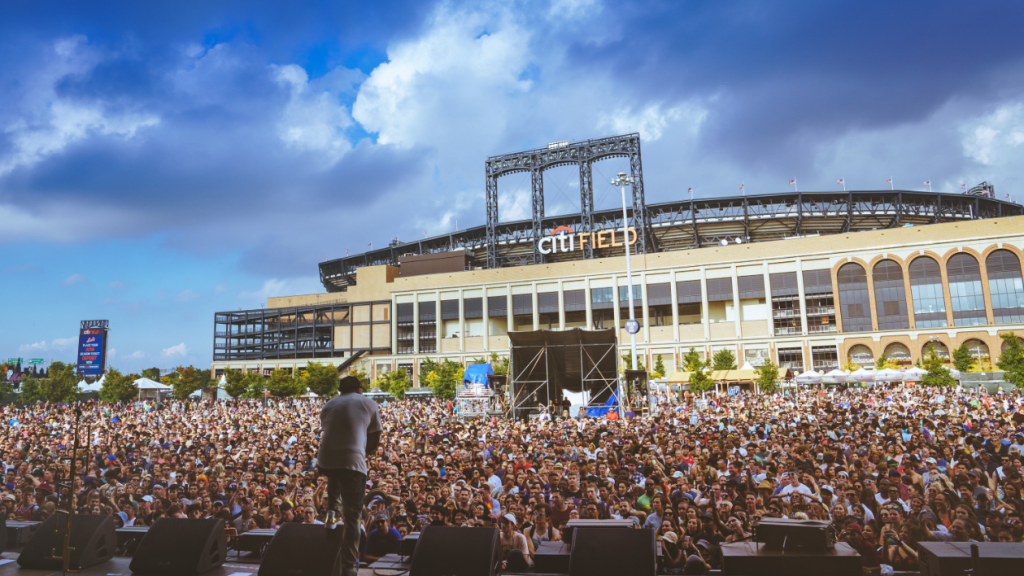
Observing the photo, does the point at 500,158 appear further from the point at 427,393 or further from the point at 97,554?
the point at 97,554

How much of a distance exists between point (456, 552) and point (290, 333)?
297 ft

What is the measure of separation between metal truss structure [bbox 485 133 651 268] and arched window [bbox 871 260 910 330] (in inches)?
898

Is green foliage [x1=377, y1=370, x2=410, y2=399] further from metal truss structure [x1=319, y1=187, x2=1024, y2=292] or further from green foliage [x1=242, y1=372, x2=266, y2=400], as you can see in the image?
metal truss structure [x1=319, y1=187, x2=1024, y2=292]


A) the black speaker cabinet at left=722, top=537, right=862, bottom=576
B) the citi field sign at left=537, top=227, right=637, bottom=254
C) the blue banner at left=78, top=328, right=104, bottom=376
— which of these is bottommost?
the black speaker cabinet at left=722, top=537, right=862, bottom=576

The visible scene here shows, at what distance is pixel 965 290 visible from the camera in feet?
176

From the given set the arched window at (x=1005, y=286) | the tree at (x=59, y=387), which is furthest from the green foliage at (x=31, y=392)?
the arched window at (x=1005, y=286)

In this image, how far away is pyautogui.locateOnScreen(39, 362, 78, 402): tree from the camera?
49.9 meters

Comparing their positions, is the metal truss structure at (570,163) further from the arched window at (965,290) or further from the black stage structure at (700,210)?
the arched window at (965,290)

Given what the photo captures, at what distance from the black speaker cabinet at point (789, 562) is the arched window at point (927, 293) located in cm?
5825

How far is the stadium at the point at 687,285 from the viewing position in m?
54.3

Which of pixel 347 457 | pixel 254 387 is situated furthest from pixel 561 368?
pixel 254 387

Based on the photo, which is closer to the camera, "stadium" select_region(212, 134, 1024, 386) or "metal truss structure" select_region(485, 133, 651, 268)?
"stadium" select_region(212, 134, 1024, 386)

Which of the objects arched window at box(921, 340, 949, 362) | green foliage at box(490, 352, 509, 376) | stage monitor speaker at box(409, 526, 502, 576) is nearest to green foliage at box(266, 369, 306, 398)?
green foliage at box(490, 352, 509, 376)

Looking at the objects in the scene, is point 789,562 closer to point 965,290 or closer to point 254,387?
point 254,387
